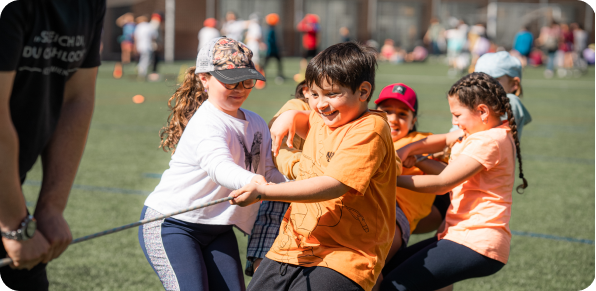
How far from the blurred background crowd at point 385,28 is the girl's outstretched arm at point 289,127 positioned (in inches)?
775

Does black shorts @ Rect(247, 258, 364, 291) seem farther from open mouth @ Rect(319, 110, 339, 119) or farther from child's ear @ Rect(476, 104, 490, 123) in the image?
child's ear @ Rect(476, 104, 490, 123)

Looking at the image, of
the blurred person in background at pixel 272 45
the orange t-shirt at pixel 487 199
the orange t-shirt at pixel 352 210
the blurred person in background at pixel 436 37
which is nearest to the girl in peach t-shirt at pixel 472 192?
the orange t-shirt at pixel 487 199

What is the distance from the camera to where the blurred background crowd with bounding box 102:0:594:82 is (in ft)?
90.2

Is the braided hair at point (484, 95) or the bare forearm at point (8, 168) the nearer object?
the bare forearm at point (8, 168)

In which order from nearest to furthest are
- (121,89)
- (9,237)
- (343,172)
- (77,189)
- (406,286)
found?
1. (9,237)
2. (343,172)
3. (406,286)
4. (77,189)
5. (121,89)

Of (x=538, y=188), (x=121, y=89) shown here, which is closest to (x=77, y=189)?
(x=538, y=188)

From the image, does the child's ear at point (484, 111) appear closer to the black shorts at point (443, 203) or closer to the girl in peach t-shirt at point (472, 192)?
the girl in peach t-shirt at point (472, 192)

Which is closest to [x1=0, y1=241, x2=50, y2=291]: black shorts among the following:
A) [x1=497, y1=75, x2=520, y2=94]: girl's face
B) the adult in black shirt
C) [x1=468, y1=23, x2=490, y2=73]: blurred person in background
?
the adult in black shirt

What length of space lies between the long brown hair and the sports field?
19 centimetres

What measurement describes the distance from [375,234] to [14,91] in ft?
4.90

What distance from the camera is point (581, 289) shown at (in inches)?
168

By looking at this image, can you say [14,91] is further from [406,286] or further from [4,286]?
[406,286]

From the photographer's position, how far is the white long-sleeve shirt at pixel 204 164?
8.79ft

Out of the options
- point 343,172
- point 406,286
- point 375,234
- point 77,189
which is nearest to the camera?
point 343,172
